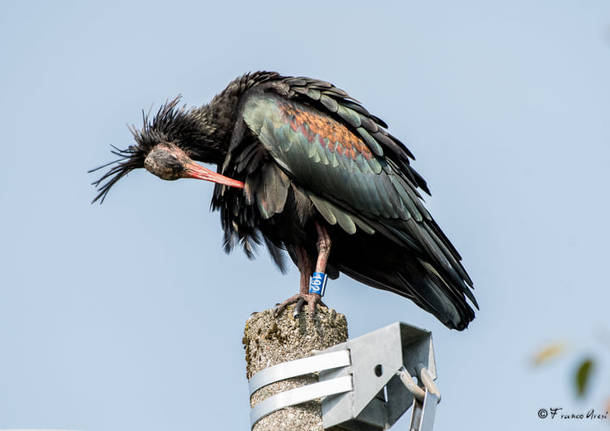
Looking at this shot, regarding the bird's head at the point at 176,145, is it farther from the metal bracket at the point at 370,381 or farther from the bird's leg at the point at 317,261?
the metal bracket at the point at 370,381

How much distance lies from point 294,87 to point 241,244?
1.37m

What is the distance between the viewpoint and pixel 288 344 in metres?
5.01

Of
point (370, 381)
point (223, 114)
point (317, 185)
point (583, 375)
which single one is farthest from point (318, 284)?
point (583, 375)

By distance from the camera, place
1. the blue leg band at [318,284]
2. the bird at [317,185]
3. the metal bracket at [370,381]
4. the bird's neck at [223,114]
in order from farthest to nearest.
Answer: the bird's neck at [223,114], the bird at [317,185], the blue leg band at [318,284], the metal bracket at [370,381]

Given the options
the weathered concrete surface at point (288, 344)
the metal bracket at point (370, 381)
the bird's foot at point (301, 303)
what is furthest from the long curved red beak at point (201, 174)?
the metal bracket at point (370, 381)

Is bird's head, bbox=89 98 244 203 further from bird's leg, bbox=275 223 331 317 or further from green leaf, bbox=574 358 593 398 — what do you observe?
green leaf, bbox=574 358 593 398

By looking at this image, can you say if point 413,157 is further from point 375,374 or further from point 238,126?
point 375,374

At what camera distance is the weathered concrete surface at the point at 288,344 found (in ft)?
15.2

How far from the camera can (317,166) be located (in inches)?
275

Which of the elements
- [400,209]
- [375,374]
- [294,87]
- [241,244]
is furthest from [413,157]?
[375,374]

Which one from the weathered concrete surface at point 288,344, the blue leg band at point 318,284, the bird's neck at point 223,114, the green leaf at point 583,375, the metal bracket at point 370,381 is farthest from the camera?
the bird's neck at point 223,114

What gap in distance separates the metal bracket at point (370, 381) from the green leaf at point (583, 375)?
2.67m

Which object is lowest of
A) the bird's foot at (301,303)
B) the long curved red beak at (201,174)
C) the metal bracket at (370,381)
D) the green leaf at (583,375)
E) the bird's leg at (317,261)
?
the green leaf at (583,375)

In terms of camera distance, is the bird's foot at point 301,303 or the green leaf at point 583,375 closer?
the green leaf at point 583,375
